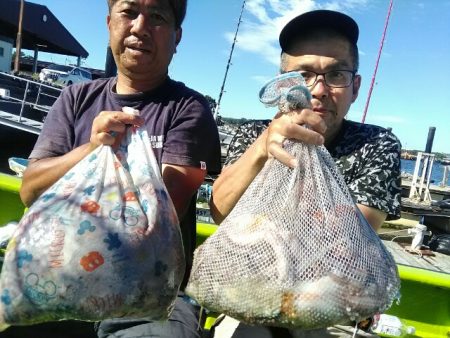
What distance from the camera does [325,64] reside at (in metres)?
1.88

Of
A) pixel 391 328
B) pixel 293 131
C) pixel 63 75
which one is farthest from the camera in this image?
pixel 63 75

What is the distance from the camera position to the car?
23000 mm

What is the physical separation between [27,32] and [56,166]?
1287 inches

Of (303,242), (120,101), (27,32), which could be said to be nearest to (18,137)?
(120,101)

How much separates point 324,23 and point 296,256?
44.6 inches

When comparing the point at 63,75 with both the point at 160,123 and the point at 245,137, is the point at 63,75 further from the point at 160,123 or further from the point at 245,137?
the point at 160,123

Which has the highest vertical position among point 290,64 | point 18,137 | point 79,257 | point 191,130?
point 290,64

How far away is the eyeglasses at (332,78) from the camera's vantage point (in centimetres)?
189

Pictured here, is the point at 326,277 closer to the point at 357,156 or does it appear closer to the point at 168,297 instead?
the point at 168,297

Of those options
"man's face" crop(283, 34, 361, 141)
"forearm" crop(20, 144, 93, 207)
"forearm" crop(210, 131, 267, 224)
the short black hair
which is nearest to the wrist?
"forearm" crop(210, 131, 267, 224)

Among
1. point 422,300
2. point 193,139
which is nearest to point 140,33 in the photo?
point 193,139

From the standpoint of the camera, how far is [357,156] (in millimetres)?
2070

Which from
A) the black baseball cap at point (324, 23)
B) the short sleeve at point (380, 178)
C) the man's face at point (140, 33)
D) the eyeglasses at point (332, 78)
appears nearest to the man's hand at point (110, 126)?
the man's face at point (140, 33)

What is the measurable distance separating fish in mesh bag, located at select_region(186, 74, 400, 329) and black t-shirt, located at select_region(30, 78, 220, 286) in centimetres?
49
